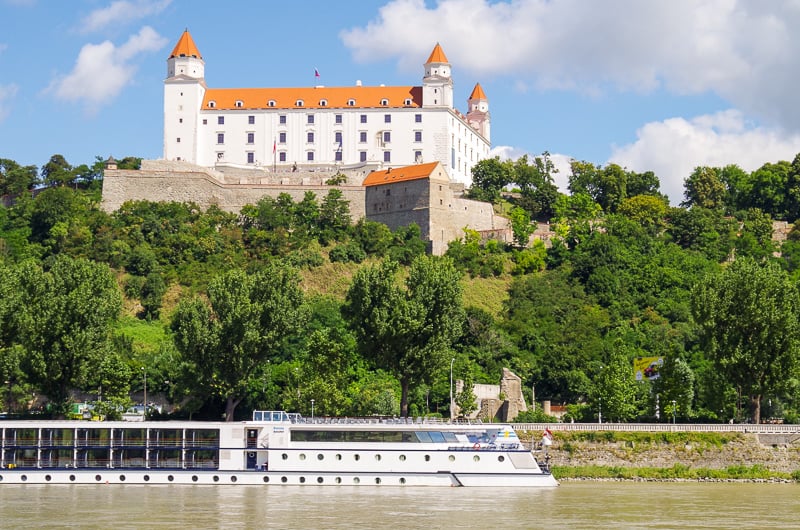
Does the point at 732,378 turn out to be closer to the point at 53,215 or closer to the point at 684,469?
the point at 684,469

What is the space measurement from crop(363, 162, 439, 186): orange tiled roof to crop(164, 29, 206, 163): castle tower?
1538 centimetres

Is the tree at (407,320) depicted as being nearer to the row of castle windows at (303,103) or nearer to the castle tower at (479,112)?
the row of castle windows at (303,103)

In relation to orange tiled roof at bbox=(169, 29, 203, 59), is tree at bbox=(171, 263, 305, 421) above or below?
below

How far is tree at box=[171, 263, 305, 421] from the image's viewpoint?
54719 millimetres

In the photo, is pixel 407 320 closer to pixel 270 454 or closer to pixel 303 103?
pixel 270 454

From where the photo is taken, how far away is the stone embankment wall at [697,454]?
50.3 m

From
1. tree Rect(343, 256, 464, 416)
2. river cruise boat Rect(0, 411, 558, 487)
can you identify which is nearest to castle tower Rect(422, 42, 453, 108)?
tree Rect(343, 256, 464, 416)

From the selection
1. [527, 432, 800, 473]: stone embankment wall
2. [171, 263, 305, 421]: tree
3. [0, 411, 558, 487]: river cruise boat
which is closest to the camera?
[0, 411, 558, 487]: river cruise boat

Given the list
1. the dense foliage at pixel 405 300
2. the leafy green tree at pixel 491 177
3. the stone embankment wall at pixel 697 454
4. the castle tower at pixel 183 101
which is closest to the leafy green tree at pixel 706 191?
the dense foliage at pixel 405 300

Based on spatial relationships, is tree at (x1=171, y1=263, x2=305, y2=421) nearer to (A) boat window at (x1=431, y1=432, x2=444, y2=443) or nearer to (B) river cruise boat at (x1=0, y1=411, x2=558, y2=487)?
(B) river cruise boat at (x1=0, y1=411, x2=558, y2=487)

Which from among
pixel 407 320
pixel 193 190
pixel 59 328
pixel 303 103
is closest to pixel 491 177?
pixel 303 103

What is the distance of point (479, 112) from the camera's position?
11194 cm

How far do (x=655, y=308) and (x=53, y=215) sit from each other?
143 feet

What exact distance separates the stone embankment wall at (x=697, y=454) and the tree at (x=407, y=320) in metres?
7.74
